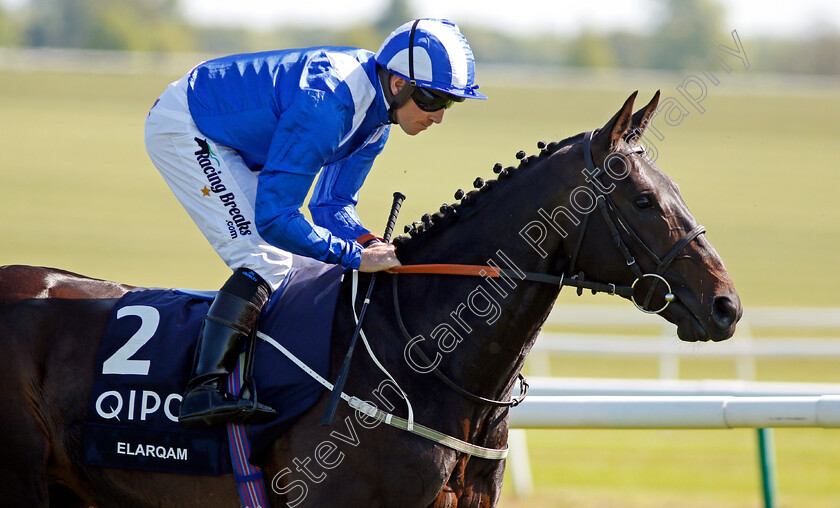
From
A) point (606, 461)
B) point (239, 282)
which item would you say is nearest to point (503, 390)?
point (239, 282)

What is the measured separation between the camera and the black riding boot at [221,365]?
2982 millimetres

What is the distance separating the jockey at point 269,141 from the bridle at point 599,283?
25cm

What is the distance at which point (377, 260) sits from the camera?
10.2 feet

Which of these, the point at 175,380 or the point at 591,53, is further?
the point at 591,53

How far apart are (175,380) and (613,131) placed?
1.62 meters

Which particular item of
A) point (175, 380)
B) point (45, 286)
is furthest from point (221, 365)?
point (45, 286)

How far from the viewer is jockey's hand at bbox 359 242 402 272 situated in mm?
3104

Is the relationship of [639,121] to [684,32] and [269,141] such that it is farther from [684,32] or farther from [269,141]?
[684,32]

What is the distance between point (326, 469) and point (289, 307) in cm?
56

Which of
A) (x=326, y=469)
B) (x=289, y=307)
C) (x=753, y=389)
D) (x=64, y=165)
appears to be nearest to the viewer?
(x=326, y=469)

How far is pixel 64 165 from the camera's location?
120 ft

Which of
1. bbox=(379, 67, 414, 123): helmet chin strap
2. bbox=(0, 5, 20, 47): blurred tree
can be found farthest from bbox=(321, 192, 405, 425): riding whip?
bbox=(0, 5, 20, 47): blurred tree

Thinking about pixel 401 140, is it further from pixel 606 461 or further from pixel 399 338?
pixel 399 338

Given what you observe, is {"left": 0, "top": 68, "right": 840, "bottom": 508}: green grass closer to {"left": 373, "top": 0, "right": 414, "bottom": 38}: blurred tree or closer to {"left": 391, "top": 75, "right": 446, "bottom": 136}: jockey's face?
{"left": 391, "top": 75, "right": 446, "bottom": 136}: jockey's face
